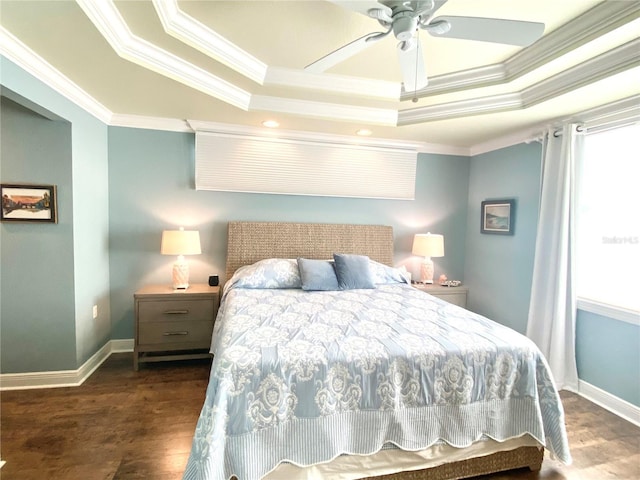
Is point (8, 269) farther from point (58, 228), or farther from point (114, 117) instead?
point (114, 117)

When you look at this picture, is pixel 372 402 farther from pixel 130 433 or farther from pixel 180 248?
pixel 180 248

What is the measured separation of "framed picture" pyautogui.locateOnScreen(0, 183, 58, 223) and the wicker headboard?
146 cm

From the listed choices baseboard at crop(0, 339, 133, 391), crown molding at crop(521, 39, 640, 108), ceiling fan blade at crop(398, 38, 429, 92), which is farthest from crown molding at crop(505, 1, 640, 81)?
baseboard at crop(0, 339, 133, 391)

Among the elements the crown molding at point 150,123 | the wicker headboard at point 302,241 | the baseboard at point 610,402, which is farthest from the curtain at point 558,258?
the crown molding at point 150,123

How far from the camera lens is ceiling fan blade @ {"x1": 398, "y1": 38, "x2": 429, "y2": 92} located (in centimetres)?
156

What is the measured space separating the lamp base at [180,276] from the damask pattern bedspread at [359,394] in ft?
4.46

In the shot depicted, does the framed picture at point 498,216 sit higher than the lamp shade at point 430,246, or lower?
higher

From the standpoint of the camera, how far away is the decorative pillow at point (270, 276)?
9.36 feet

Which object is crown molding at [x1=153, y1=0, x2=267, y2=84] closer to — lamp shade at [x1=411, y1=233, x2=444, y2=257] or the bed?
the bed

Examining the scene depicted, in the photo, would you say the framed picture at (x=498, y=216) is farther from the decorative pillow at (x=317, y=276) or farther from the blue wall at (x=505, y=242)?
the decorative pillow at (x=317, y=276)

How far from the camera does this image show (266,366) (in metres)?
1.50

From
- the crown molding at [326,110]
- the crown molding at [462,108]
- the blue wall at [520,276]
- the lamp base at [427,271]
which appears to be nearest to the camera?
the blue wall at [520,276]

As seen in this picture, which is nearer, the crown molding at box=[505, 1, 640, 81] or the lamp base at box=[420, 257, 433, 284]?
the crown molding at box=[505, 1, 640, 81]

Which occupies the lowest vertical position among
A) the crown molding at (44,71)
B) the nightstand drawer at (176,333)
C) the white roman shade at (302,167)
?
the nightstand drawer at (176,333)
